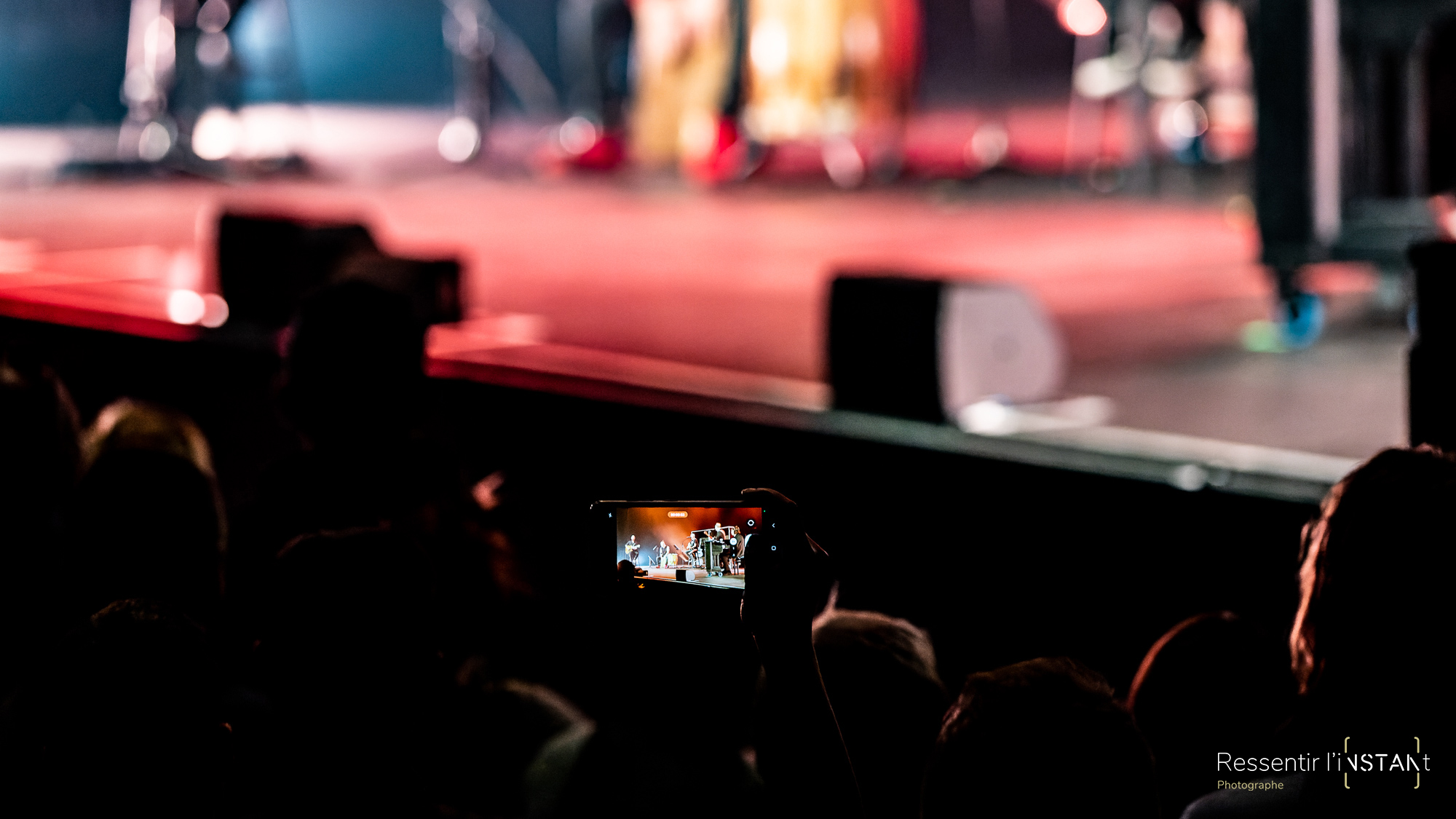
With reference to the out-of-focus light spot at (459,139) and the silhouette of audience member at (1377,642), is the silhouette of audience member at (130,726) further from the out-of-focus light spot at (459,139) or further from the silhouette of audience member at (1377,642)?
the out-of-focus light spot at (459,139)

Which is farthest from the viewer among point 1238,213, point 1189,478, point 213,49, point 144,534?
point 213,49

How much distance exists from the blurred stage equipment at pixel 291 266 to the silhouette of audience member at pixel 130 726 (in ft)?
8.07

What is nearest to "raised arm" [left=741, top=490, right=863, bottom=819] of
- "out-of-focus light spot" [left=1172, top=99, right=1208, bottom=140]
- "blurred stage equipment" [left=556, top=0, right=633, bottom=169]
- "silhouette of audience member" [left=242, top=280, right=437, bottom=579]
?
"silhouette of audience member" [left=242, top=280, right=437, bottom=579]

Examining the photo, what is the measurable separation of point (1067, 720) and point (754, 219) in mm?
7795

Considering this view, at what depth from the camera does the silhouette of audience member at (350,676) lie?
1.42 metres

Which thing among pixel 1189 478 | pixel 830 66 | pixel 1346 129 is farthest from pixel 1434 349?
pixel 830 66

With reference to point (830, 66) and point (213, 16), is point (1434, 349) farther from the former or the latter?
point (213, 16)

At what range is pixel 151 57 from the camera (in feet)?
41.6

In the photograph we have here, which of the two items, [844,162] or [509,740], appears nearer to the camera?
[509,740]

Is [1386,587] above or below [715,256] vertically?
below

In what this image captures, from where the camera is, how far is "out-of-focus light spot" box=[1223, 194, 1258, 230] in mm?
7672

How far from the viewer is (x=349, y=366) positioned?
1.97 metres

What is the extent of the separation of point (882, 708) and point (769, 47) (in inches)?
404

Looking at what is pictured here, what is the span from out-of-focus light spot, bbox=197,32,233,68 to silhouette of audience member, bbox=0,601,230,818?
11.1m
